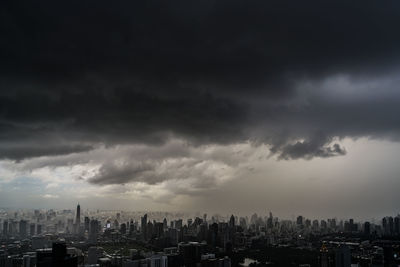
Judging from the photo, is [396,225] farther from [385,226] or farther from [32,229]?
[32,229]

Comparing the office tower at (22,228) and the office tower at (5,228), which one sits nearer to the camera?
the office tower at (5,228)

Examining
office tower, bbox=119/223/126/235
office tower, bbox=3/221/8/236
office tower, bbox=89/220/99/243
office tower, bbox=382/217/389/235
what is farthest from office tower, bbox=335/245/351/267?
office tower, bbox=119/223/126/235

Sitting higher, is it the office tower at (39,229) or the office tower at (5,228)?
the office tower at (5,228)

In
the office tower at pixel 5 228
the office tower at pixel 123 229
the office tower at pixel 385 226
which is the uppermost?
the office tower at pixel 5 228

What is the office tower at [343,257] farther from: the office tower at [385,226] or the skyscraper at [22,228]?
the skyscraper at [22,228]

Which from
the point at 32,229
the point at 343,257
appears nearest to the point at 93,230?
the point at 32,229

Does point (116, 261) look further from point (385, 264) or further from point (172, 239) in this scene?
point (385, 264)

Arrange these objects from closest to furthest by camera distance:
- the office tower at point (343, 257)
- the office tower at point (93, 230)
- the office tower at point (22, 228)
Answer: the office tower at point (343, 257) → the office tower at point (22, 228) → the office tower at point (93, 230)

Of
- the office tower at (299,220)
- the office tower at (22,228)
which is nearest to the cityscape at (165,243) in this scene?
the office tower at (22,228)

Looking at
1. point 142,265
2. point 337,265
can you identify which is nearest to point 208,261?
point 142,265
